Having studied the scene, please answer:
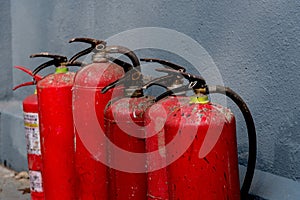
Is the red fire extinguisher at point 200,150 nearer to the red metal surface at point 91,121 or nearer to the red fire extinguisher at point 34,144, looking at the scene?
the red metal surface at point 91,121

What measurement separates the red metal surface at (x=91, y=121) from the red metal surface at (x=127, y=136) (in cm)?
10

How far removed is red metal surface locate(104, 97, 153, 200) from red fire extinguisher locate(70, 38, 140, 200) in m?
0.10

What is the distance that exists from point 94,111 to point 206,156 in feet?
1.85

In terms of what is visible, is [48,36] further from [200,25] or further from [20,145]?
[200,25]

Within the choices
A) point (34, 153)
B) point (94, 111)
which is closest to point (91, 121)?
point (94, 111)

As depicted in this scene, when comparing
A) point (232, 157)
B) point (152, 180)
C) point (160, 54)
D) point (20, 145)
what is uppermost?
point (160, 54)

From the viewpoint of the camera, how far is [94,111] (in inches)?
72.0

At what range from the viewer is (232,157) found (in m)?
1.49

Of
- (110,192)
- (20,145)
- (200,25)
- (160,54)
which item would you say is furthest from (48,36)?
(110,192)

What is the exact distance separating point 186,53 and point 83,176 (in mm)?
672

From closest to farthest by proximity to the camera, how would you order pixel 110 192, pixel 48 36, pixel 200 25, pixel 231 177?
pixel 231 177, pixel 110 192, pixel 200 25, pixel 48 36

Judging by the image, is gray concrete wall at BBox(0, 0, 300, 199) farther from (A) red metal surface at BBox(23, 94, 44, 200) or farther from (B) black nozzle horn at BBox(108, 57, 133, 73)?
(A) red metal surface at BBox(23, 94, 44, 200)

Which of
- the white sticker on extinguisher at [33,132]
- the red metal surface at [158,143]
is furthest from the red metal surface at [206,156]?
the white sticker on extinguisher at [33,132]

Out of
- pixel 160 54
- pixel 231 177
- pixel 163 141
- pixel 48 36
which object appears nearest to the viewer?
pixel 231 177
